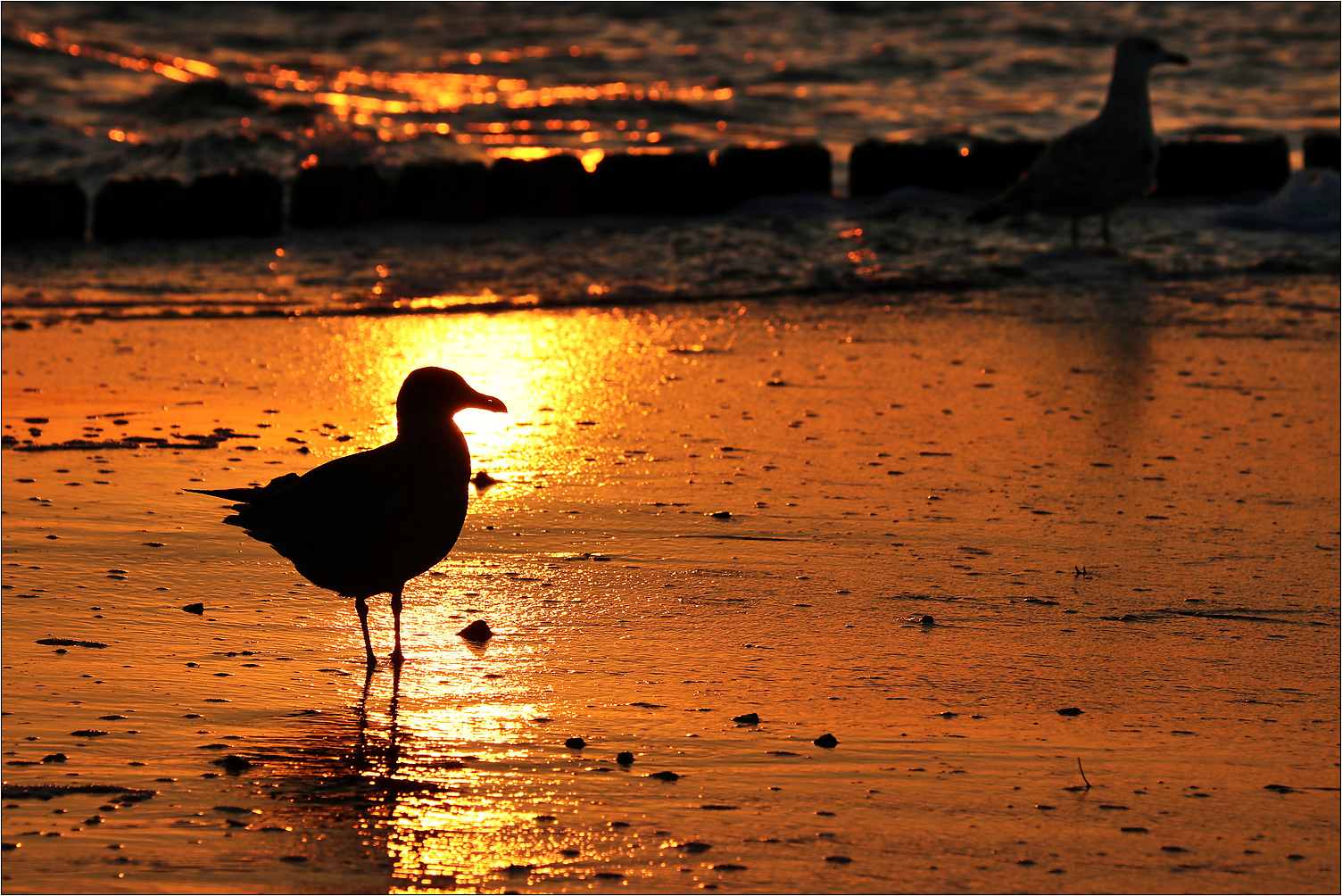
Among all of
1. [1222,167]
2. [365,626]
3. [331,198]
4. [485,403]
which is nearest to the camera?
[365,626]

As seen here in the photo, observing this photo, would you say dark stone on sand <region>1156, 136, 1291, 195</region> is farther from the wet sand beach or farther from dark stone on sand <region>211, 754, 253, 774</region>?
dark stone on sand <region>211, 754, 253, 774</region>

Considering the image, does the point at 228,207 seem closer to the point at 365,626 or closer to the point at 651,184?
the point at 651,184

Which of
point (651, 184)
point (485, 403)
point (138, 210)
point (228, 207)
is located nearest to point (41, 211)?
point (138, 210)

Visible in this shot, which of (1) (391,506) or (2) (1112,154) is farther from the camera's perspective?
(2) (1112,154)

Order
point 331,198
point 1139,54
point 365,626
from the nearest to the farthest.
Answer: point 365,626, point 1139,54, point 331,198

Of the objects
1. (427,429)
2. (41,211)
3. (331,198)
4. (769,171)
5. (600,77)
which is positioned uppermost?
(600,77)

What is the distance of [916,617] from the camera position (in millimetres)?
4473

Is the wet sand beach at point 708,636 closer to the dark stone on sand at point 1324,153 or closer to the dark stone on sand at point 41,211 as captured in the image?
the dark stone on sand at point 41,211

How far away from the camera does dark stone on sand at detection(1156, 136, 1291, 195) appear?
1367cm

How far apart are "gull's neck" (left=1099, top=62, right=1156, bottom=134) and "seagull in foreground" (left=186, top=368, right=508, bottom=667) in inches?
305

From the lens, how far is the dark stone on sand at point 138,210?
1188 cm

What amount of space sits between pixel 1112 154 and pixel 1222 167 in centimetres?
350

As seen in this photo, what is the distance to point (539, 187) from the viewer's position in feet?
42.1

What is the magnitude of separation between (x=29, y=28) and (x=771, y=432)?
22.6 m
